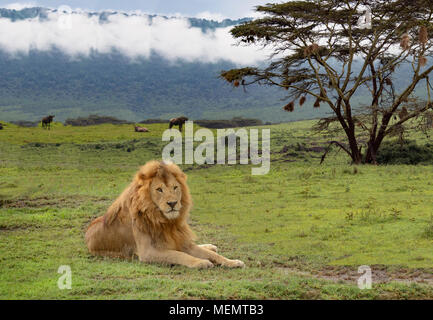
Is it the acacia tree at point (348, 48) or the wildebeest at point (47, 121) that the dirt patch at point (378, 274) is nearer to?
the acacia tree at point (348, 48)

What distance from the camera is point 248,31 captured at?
2030 cm

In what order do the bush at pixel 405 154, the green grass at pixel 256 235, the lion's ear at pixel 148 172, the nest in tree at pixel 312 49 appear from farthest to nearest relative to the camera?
1. the bush at pixel 405 154
2. the nest in tree at pixel 312 49
3. the lion's ear at pixel 148 172
4. the green grass at pixel 256 235

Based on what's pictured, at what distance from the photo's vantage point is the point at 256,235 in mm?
9055

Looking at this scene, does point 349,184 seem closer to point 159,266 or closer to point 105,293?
A: point 159,266

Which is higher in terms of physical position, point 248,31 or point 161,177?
point 248,31

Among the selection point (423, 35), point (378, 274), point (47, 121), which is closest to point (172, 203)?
point (378, 274)

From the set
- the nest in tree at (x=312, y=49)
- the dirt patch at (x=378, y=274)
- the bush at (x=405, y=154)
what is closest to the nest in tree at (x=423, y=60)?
the nest in tree at (x=312, y=49)

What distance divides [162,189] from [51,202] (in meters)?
7.05

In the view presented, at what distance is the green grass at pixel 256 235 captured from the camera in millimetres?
5410

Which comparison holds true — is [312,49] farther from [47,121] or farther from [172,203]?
[47,121]

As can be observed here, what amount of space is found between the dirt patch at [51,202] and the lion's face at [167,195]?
6076 mm

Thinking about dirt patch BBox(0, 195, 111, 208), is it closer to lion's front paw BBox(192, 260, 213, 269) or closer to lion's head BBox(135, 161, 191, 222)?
lion's head BBox(135, 161, 191, 222)

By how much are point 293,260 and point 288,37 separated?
1450 centimetres
